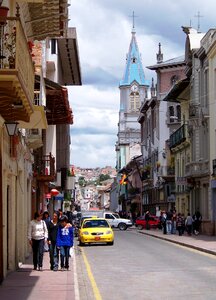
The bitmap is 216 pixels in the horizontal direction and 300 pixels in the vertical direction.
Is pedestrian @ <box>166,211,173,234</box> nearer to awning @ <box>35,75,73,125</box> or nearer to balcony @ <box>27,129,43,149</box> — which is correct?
awning @ <box>35,75,73,125</box>

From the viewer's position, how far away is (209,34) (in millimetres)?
45000

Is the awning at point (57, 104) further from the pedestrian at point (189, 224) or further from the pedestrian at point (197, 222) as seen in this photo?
the pedestrian at point (197, 222)

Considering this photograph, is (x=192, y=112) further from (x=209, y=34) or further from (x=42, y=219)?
(x=42, y=219)

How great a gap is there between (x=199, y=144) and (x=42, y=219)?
2955 cm

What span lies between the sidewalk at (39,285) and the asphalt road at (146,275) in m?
0.37

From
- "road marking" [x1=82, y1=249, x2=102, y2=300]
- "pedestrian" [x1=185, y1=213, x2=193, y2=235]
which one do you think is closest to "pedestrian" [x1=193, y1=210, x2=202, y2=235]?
"pedestrian" [x1=185, y1=213, x2=193, y2=235]

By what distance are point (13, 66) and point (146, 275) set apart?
9.39 metres

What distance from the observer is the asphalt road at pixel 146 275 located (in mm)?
15438

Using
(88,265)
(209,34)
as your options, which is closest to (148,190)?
(209,34)

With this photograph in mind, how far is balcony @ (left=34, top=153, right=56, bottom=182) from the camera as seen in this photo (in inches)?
1349

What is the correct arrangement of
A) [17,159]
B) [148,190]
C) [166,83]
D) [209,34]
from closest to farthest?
1. [17,159]
2. [209,34]
3. [166,83]
4. [148,190]

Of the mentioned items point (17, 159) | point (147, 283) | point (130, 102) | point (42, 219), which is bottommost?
point (147, 283)

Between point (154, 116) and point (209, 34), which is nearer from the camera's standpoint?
point (209, 34)

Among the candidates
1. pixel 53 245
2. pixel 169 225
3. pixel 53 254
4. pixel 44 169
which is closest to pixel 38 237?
pixel 53 245
